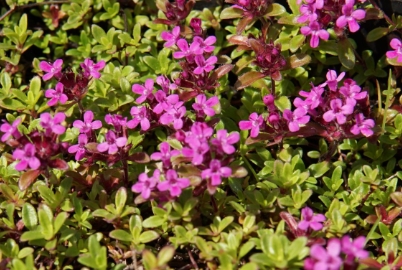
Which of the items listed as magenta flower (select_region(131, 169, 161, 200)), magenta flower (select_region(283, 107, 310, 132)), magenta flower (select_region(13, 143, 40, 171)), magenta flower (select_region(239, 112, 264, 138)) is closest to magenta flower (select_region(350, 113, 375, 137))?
magenta flower (select_region(283, 107, 310, 132))

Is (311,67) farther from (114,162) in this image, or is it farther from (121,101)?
(114,162)

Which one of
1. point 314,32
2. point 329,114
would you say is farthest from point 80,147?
point 314,32

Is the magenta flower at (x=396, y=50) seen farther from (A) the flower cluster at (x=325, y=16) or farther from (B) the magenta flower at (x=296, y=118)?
(B) the magenta flower at (x=296, y=118)

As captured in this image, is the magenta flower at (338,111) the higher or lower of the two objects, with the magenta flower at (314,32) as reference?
lower

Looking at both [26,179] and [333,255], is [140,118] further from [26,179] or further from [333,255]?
[333,255]

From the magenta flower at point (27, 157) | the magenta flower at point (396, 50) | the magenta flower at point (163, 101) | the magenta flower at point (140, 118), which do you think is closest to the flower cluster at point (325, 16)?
the magenta flower at point (396, 50)

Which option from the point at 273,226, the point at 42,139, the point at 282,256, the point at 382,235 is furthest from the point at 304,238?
the point at 42,139
